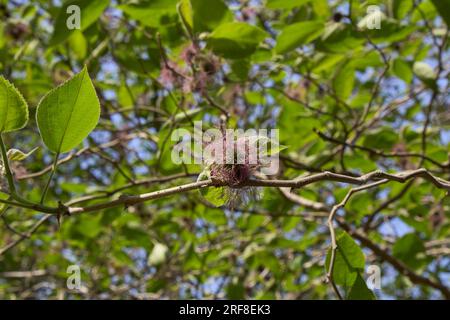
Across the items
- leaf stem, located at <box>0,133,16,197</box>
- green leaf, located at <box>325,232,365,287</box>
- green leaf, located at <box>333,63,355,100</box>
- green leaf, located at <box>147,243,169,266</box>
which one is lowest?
green leaf, located at <box>147,243,169,266</box>

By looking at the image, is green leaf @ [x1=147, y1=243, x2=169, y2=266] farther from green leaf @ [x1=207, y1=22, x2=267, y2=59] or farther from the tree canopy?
green leaf @ [x1=207, y1=22, x2=267, y2=59]

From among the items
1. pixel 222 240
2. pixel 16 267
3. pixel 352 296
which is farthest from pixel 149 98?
pixel 352 296

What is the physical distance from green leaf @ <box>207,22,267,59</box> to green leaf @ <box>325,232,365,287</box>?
682 mm

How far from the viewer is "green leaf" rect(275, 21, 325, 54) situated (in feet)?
5.78

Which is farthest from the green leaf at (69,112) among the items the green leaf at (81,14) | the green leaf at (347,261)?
the green leaf at (81,14)

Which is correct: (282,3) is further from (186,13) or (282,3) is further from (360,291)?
(360,291)

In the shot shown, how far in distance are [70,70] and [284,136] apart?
934 millimetres

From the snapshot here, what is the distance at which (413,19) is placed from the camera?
204cm

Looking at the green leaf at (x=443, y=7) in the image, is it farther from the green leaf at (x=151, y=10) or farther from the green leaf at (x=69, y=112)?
the green leaf at (x=69, y=112)

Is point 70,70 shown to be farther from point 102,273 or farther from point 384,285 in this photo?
point 384,285

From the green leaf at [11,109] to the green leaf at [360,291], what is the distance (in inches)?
30.4

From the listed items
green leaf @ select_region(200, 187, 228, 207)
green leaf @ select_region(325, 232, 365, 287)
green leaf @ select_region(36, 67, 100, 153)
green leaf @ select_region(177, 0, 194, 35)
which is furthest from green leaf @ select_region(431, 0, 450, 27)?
green leaf @ select_region(36, 67, 100, 153)

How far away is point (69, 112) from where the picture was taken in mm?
977

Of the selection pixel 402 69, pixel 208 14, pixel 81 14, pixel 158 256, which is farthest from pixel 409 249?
pixel 81 14
